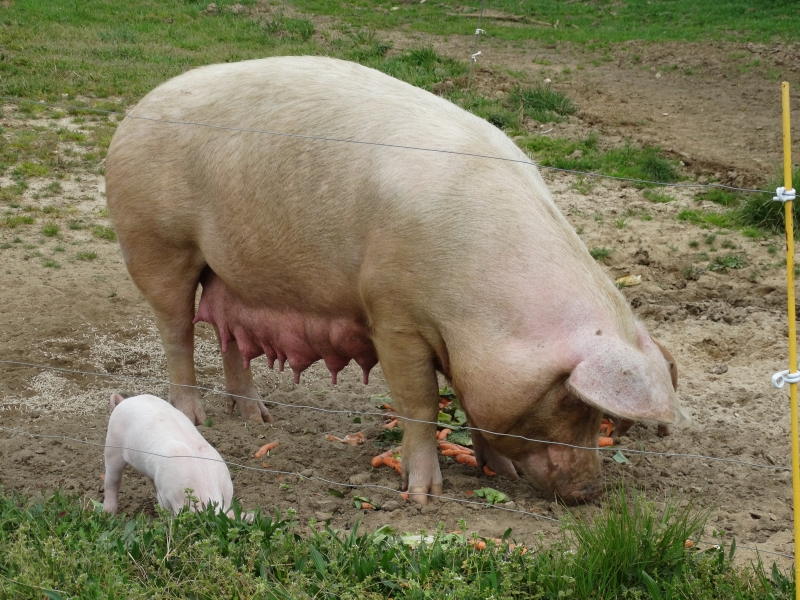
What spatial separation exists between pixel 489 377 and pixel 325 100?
5.59 ft

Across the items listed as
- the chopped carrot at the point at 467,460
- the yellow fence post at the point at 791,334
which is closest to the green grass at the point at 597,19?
the chopped carrot at the point at 467,460

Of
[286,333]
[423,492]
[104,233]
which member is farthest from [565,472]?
[104,233]

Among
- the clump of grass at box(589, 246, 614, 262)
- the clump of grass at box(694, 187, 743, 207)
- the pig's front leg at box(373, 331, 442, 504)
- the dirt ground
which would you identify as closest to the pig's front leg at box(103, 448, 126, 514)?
the dirt ground

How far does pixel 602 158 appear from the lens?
9445 millimetres

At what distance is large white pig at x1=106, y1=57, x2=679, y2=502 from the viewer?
3814 mm

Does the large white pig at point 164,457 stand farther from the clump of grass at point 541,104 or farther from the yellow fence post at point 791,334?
the clump of grass at point 541,104

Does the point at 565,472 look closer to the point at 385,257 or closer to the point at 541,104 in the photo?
the point at 385,257

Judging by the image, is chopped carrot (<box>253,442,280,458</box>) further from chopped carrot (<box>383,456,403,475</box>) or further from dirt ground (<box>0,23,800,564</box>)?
chopped carrot (<box>383,456,403,475</box>)

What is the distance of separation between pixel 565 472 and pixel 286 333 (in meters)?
1.68

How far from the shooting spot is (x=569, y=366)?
367 cm

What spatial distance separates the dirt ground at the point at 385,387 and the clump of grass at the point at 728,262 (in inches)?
2.3

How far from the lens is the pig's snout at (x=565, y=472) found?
416 cm

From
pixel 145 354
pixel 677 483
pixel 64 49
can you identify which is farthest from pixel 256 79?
pixel 64 49

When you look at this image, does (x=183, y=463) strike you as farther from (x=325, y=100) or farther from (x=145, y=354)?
(x=145, y=354)
